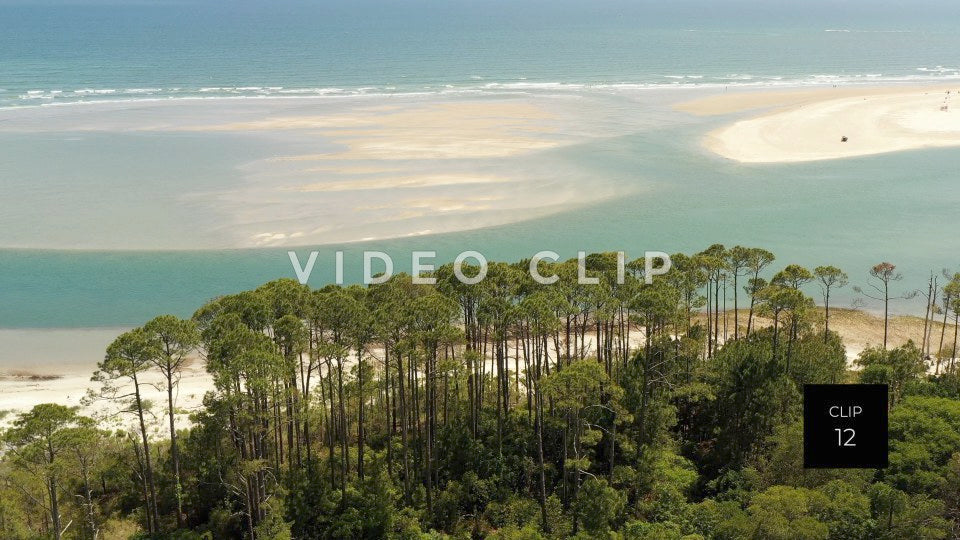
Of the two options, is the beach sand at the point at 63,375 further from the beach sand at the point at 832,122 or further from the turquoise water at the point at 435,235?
the beach sand at the point at 832,122

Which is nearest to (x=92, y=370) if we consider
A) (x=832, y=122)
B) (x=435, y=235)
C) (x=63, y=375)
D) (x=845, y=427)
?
(x=63, y=375)

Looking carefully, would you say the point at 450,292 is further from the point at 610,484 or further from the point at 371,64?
the point at 371,64

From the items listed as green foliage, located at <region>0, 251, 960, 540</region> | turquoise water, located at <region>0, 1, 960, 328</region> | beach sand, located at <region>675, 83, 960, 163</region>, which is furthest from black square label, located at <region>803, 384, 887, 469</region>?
beach sand, located at <region>675, 83, 960, 163</region>

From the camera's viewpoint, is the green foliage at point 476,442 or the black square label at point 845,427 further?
the black square label at point 845,427

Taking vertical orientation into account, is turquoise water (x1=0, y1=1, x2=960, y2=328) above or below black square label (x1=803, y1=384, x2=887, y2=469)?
above

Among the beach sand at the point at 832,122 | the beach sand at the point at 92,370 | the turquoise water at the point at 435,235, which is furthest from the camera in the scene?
the beach sand at the point at 832,122

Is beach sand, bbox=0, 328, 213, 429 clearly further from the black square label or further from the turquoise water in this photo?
the black square label

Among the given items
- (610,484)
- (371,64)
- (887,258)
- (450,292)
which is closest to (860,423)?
(610,484)

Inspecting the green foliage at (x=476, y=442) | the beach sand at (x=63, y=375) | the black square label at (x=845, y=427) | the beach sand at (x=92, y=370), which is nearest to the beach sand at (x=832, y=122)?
the beach sand at (x=92, y=370)
